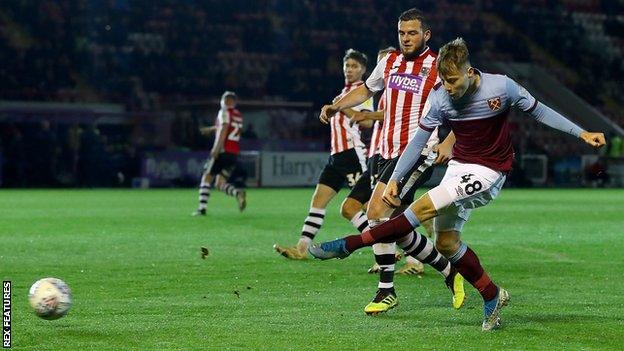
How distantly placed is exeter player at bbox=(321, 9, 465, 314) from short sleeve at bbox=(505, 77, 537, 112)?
4.99 ft

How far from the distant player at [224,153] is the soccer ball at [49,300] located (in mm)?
12889

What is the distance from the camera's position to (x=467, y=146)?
24.3 feet

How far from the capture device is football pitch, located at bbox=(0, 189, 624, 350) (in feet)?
22.5

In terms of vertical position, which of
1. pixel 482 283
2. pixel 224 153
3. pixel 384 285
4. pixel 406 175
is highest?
pixel 406 175

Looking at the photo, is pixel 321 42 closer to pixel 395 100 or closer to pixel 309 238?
pixel 309 238

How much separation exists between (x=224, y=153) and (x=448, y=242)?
13.0 metres

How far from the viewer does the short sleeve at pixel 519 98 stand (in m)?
7.26

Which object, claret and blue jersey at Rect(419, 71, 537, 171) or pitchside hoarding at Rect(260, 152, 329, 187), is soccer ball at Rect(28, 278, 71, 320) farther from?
pitchside hoarding at Rect(260, 152, 329, 187)

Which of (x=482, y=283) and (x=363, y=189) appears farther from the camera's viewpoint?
(x=363, y=189)

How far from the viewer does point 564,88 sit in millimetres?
44188

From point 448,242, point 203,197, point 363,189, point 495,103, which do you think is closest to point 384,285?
point 448,242

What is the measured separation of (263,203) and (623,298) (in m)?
15.6

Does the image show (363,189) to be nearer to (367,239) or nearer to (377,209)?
(377,209)

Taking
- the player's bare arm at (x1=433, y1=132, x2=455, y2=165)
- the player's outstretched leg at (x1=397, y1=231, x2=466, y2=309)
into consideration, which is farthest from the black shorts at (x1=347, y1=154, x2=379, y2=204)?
the player's bare arm at (x1=433, y1=132, x2=455, y2=165)
